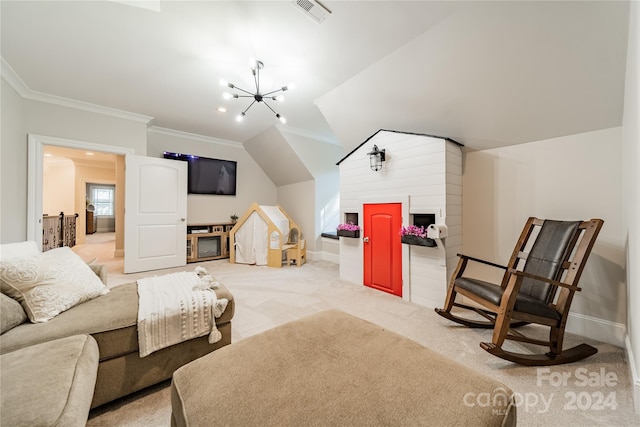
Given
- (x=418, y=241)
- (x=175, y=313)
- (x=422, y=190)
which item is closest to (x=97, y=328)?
(x=175, y=313)

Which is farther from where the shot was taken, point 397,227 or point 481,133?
point 397,227

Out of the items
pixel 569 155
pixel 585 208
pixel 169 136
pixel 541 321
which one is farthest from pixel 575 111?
pixel 169 136

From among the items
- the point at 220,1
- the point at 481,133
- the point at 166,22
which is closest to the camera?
the point at 220,1

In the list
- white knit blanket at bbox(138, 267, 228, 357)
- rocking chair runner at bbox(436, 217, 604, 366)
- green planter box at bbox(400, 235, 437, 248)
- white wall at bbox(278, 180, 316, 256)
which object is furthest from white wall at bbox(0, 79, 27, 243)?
rocking chair runner at bbox(436, 217, 604, 366)

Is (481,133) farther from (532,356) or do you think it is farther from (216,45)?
(216,45)

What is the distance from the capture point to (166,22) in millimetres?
2047

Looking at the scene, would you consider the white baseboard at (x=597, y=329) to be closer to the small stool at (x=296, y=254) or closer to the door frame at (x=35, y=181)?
the small stool at (x=296, y=254)

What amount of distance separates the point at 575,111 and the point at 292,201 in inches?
188

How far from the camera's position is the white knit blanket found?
1371 millimetres

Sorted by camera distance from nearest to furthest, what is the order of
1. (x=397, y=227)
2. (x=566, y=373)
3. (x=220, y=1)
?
(x=566, y=373)
(x=220, y=1)
(x=397, y=227)

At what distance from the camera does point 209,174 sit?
510 cm

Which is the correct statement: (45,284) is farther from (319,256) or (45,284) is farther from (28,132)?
(319,256)

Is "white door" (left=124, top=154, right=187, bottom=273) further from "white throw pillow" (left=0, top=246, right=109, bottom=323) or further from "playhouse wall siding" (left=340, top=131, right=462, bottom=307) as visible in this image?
"playhouse wall siding" (left=340, top=131, right=462, bottom=307)

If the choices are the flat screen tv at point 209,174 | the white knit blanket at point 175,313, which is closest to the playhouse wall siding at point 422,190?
the white knit blanket at point 175,313
